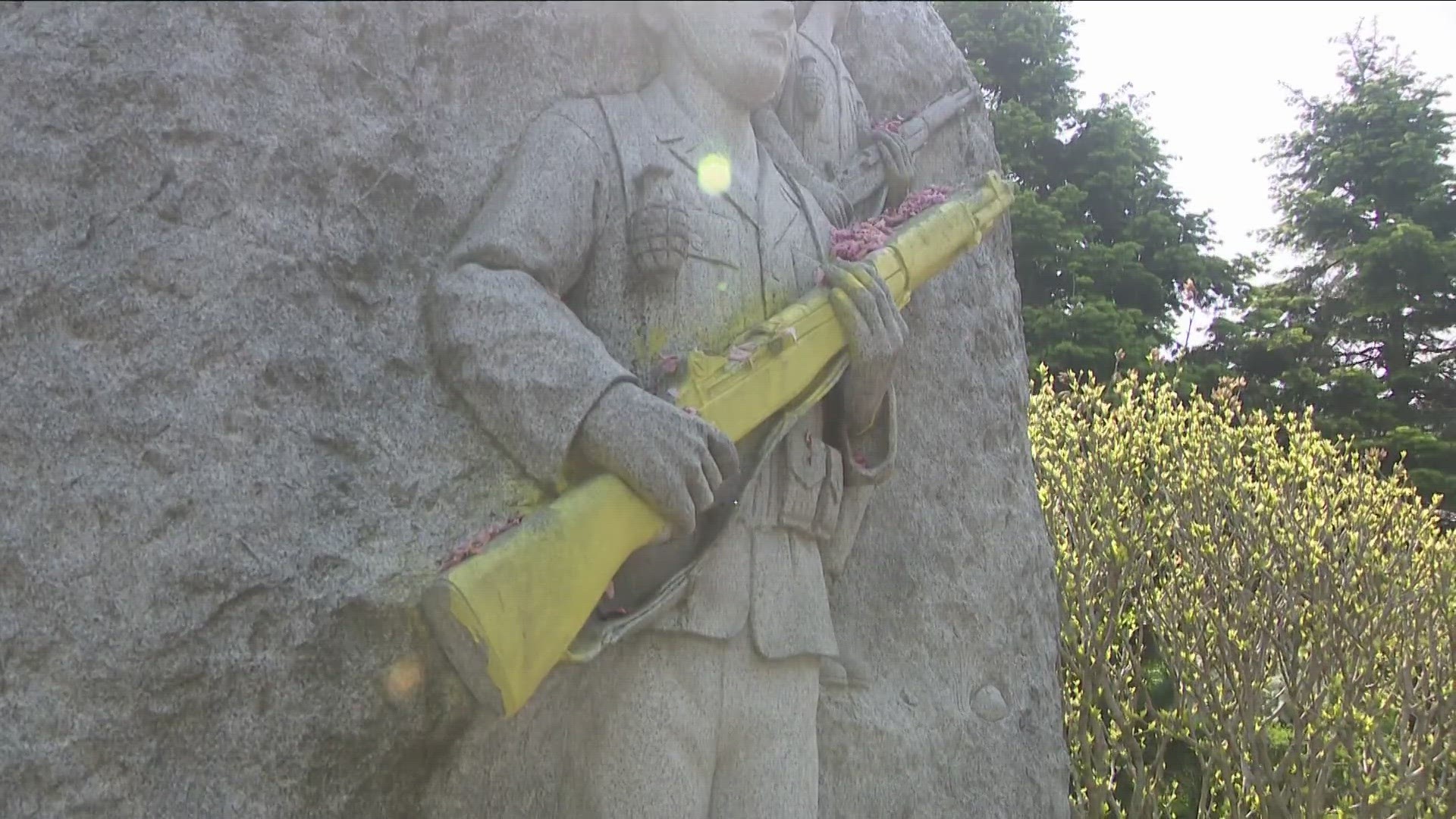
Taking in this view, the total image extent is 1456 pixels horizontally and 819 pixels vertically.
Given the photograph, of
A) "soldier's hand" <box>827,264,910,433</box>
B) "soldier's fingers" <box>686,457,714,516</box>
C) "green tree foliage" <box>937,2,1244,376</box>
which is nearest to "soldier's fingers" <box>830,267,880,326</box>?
"soldier's hand" <box>827,264,910,433</box>

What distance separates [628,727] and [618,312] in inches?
35.4

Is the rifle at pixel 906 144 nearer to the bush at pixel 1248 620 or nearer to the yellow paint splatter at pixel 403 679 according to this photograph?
the yellow paint splatter at pixel 403 679

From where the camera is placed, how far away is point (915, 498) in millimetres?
3424

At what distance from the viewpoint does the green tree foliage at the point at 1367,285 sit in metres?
12.6

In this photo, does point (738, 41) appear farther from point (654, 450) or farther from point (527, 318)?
point (654, 450)

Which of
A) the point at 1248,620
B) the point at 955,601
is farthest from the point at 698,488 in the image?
the point at 1248,620

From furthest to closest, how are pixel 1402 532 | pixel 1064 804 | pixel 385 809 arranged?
pixel 1402 532 < pixel 1064 804 < pixel 385 809

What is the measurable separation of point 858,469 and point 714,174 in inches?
31.3

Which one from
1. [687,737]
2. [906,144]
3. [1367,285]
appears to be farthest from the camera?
[1367,285]

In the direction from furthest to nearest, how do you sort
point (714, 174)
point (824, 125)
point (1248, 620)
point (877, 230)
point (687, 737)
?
1. point (1248, 620)
2. point (824, 125)
3. point (877, 230)
4. point (714, 174)
5. point (687, 737)

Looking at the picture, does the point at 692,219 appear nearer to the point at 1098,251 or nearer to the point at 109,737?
the point at 109,737

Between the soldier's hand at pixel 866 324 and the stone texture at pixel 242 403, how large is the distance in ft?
2.33

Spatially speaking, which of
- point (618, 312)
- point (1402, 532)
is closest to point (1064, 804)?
point (618, 312)

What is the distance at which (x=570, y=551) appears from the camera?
7.21 ft
